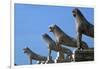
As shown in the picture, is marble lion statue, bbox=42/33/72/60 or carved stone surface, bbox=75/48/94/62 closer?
marble lion statue, bbox=42/33/72/60

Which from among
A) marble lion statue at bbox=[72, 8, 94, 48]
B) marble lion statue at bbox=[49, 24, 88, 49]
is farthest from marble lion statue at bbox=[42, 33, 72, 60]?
marble lion statue at bbox=[72, 8, 94, 48]

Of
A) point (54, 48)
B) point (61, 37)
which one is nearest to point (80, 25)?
point (61, 37)

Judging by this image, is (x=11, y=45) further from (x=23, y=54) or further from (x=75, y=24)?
(x=75, y=24)

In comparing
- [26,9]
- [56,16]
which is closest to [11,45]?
[26,9]

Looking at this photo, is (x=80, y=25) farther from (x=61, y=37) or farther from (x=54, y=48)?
(x=54, y=48)

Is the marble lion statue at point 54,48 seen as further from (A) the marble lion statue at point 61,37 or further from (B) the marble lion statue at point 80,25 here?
(B) the marble lion statue at point 80,25

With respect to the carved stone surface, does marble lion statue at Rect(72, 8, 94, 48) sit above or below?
above

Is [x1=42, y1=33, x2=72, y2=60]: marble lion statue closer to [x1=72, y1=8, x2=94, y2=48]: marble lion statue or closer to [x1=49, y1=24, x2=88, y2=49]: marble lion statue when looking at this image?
[x1=49, y1=24, x2=88, y2=49]: marble lion statue

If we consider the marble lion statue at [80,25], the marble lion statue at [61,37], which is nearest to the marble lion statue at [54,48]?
the marble lion statue at [61,37]

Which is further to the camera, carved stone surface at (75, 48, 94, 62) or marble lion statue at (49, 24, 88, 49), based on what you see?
carved stone surface at (75, 48, 94, 62)

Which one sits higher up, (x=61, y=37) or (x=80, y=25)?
(x=80, y=25)

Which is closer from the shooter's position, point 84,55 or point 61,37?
point 61,37

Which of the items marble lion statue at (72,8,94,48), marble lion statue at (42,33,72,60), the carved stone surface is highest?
marble lion statue at (72,8,94,48)

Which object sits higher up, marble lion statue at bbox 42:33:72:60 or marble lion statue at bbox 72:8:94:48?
marble lion statue at bbox 72:8:94:48
